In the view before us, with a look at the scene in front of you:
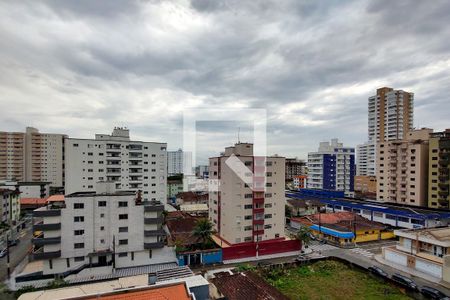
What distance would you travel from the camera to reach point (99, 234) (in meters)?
25.0

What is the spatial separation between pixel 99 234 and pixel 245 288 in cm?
1559

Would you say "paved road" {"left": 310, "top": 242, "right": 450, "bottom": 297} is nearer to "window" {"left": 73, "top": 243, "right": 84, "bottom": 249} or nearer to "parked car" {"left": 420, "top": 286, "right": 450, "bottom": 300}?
"parked car" {"left": 420, "top": 286, "right": 450, "bottom": 300}

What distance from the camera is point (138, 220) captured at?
25984 millimetres

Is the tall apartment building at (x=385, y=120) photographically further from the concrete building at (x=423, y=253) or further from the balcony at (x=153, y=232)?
the balcony at (x=153, y=232)

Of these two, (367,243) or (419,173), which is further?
(419,173)

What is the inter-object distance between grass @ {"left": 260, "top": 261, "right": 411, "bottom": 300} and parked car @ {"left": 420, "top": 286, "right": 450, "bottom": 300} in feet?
5.22

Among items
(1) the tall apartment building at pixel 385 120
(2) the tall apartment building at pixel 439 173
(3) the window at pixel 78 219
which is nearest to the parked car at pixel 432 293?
(3) the window at pixel 78 219

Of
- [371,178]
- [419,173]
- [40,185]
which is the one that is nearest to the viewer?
[419,173]

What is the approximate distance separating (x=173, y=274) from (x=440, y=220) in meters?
41.9

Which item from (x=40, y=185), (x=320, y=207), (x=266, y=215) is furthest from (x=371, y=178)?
(x=40, y=185)

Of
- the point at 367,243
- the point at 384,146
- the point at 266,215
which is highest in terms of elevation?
the point at 384,146

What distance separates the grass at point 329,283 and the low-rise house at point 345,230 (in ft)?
27.4

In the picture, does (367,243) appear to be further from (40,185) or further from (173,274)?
(40,185)

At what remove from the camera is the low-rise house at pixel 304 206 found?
51.7 meters
